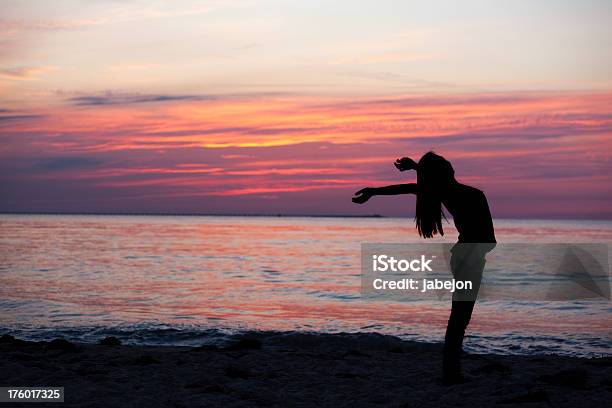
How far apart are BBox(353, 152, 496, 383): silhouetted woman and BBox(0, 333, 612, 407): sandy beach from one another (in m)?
1.31

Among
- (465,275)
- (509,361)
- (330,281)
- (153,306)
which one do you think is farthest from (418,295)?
(465,275)

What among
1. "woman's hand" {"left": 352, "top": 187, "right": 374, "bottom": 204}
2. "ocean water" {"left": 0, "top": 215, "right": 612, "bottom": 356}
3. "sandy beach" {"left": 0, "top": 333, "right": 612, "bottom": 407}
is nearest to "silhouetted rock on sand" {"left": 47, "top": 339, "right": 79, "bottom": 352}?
"sandy beach" {"left": 0, "top": 333, "right": 612, "bottom": 407}

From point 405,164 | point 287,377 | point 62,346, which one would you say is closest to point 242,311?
point 62,346

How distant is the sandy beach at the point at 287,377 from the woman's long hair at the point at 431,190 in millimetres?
2138

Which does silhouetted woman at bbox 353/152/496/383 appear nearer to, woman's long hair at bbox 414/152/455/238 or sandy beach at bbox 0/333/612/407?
woman's long hair at bbox 414/152/455/238

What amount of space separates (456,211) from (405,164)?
0.81m

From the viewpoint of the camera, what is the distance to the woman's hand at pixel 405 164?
298 inches

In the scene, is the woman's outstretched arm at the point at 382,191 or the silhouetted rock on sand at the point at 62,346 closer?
the woman's outstretched arm at the point at 382,191

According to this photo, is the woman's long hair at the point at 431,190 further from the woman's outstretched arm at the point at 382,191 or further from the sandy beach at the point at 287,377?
the sandy beach at the point at 287,377

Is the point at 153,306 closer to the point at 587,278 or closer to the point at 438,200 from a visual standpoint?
the point at 438,200

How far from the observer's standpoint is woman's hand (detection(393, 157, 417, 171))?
24.8 ft

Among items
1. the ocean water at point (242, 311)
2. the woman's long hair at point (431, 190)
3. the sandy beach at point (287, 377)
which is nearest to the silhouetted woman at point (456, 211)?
the woman's long hair at point (431, 190)

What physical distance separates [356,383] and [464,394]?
158cm

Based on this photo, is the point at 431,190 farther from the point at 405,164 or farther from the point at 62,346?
the point at 62,346
